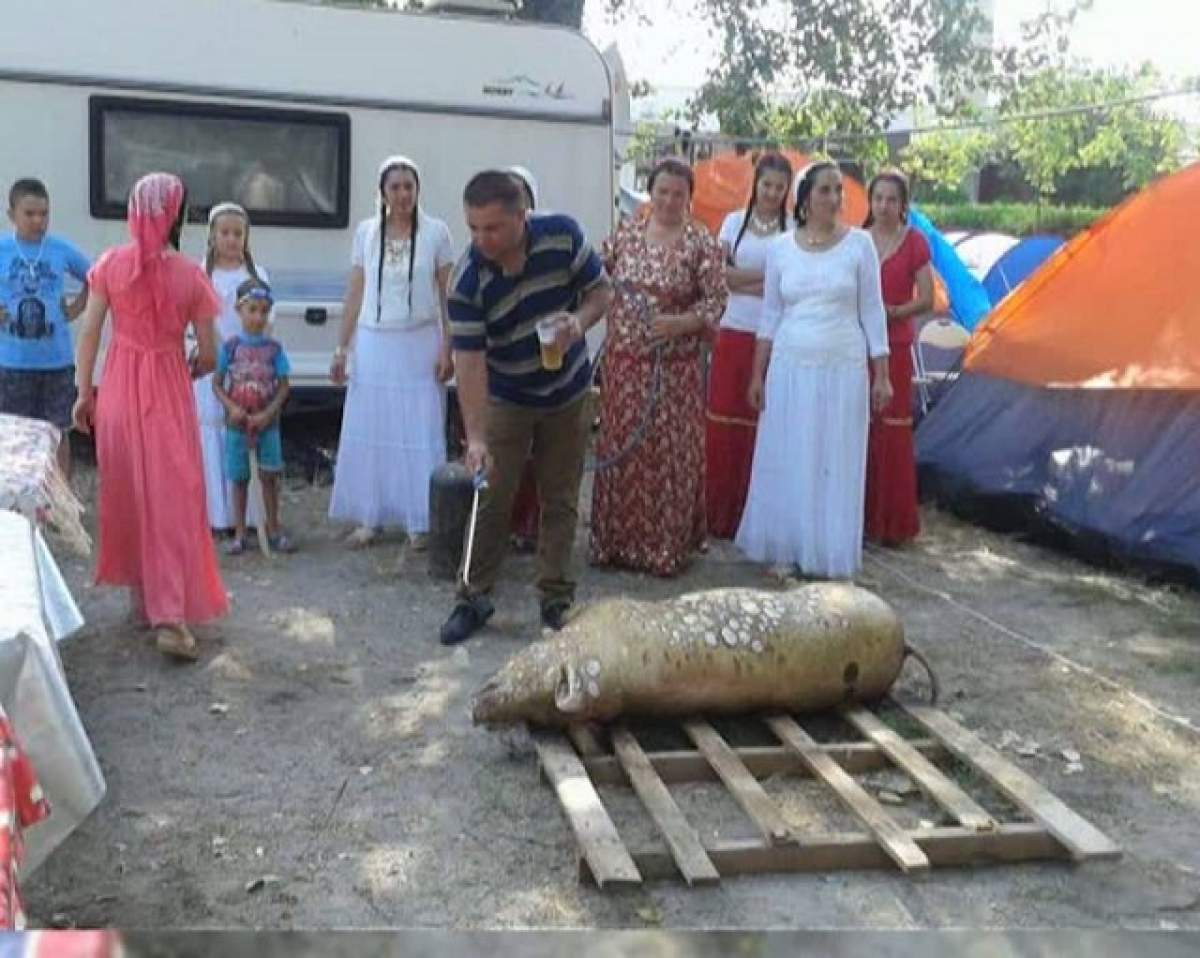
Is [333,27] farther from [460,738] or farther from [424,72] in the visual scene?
[460,738]

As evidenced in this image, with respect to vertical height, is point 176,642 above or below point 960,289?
below

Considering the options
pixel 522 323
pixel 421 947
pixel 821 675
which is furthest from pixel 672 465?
pixel 421 947

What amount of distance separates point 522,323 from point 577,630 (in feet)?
4.39

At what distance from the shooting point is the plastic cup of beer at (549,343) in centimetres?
491

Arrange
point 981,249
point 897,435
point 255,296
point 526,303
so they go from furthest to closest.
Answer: point 981,249 → point 897,435 → point 255,296 → point 526,303

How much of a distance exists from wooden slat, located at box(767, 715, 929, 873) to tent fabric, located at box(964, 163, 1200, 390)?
3252 millimetres

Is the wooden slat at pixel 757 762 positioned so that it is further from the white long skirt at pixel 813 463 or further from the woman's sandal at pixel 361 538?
the woman's sandal at pixel 361 538

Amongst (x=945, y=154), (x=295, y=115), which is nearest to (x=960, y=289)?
(x=295, y=115)

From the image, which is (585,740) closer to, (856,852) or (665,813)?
(665,813)

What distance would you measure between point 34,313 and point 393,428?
68.2 inches

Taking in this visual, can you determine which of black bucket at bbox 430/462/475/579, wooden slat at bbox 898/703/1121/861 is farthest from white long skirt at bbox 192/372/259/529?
wooden slat at bbox 898/703/1121/861

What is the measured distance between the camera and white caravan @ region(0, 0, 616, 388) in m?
8.12

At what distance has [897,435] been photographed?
6.93 metres

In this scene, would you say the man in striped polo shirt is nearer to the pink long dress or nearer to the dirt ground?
the dirt ground
